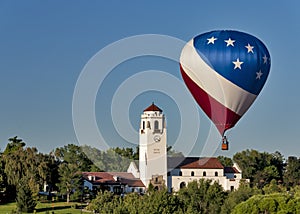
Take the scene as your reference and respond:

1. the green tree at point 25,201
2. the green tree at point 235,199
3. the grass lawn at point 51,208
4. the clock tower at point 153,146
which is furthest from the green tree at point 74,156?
the green tree at point 235,199

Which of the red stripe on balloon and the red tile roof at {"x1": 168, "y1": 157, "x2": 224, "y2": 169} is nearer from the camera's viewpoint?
the red stripe on balloon

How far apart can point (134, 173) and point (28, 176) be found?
54.9 feet

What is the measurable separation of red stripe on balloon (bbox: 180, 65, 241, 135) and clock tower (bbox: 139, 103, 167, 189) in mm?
42068

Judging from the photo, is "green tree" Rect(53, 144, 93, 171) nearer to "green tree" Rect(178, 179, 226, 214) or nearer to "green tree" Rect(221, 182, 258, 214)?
"green tree" Rect(178, 179, 226, 214)

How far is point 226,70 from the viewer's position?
2944 cm

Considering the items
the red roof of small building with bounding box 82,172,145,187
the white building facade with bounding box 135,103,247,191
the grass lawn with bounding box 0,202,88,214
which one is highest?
the white building facade with bounding box 135,103,247,191

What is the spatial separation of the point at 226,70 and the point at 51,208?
31746 mm

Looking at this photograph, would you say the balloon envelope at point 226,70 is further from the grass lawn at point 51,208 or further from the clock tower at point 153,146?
the clock tower at point 153,146

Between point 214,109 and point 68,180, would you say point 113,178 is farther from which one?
point 214,109

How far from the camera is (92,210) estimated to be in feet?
Result: 183

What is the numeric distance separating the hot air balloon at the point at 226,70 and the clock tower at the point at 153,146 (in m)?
42.8

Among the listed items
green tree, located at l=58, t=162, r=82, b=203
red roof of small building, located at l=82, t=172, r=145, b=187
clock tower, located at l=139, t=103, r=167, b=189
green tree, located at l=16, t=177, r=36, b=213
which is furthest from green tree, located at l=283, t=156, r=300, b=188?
green tree, located at l=16, t=177, r=36, b=213

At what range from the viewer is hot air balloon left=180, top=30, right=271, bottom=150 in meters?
29.4

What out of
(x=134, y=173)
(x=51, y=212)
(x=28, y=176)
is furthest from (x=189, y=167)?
(x=51, y=212)
